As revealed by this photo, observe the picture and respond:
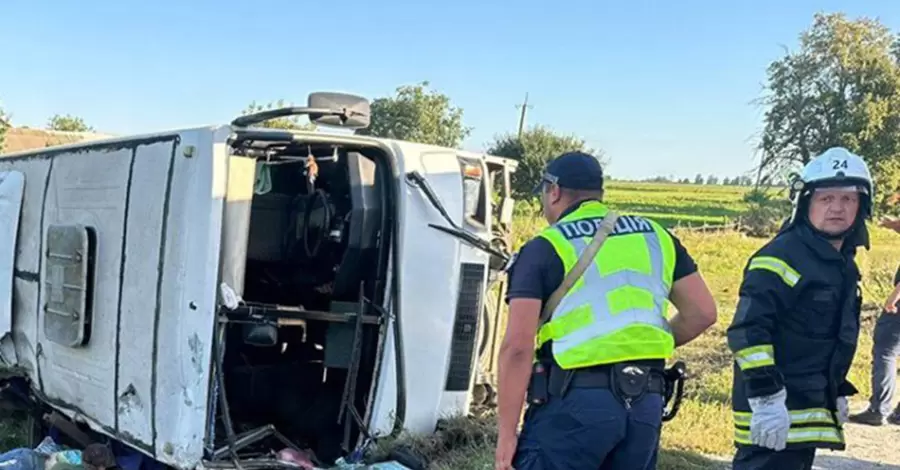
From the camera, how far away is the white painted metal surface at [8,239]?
5043 mm

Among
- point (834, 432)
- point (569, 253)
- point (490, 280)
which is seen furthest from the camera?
point (490, 280)

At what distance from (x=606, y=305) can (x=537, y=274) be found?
0.24 m

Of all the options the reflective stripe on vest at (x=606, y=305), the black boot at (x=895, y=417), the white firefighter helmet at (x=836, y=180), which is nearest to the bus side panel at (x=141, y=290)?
the reflective stripe on vest at (x=606, y=305)

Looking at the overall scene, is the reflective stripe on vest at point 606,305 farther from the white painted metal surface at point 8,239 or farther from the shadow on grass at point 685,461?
the white painted metal surface at point 8,239

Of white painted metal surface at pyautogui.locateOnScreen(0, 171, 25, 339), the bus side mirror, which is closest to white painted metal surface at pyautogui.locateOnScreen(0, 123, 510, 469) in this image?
white painted metal surface at pyautogui.locateOnScreen(0, 171, 25, 339)

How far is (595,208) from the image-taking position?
113 inches

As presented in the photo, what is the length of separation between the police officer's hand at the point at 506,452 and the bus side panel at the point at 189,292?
4.50ft

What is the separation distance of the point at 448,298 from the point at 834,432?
5.94 feet

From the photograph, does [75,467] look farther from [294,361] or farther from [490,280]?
[490,280]

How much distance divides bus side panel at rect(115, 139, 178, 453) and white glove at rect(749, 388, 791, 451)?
7.74 feet

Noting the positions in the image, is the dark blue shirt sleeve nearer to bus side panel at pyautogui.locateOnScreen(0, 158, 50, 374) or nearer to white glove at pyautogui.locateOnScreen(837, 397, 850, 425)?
white glove at pyautogui.locateOnScreen(837, 397, 850, 425)

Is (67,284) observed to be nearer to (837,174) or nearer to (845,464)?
(837,174)

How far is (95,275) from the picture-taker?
4148 millimetres

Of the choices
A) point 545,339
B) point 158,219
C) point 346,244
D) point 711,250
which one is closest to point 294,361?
point 346,244
